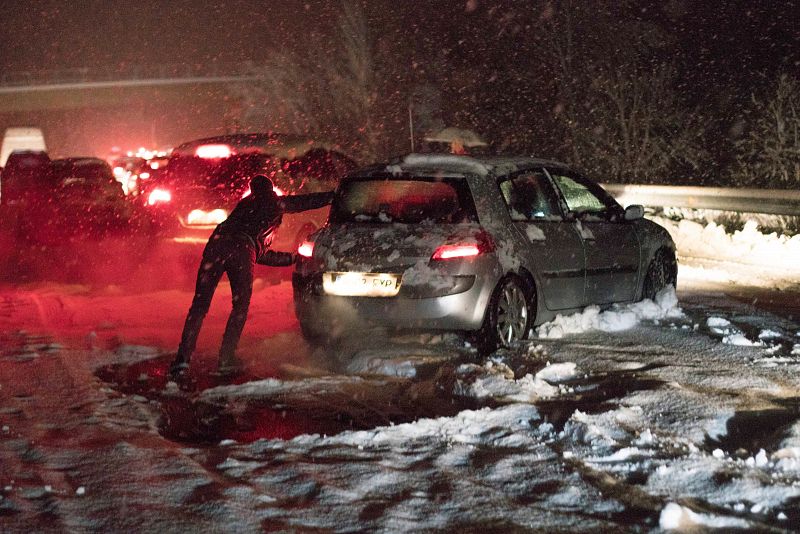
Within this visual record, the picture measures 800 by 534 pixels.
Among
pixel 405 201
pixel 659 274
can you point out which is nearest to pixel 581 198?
pixel 659 274

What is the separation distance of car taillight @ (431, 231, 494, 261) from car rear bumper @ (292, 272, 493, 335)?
21cm

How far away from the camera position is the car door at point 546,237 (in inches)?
336

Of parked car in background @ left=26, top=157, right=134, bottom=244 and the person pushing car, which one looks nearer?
the person pushing car

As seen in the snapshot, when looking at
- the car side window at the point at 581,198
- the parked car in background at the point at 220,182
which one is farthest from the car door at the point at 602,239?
the parked car in background at the point at 220,182

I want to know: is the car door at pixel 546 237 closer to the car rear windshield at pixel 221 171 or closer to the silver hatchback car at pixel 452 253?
the silver hatchback car at pixel 452 253

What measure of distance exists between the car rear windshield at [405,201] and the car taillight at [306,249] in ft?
0.89

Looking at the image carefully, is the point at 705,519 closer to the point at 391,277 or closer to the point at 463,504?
the point at 463,504

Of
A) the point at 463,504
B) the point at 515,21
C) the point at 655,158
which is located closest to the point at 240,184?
the point at 463,504

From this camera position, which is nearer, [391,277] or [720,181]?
[391,277]

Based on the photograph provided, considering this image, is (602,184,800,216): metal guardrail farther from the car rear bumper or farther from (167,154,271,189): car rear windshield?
the car rear bumper

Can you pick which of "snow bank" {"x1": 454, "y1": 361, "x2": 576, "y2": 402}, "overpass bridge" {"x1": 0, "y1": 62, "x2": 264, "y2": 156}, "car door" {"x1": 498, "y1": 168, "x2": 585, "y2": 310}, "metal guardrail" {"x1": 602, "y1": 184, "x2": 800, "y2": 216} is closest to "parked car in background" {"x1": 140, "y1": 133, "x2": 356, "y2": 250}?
"car door" {"x1": 498, "y1": 168, "x2": 585, "y2": 310}

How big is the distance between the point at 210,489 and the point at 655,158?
25284mm

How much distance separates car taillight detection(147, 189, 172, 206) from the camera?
13.4 metres

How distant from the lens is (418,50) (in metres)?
47.2
